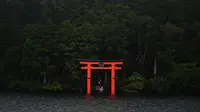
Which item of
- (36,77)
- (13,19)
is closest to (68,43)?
(36,77)

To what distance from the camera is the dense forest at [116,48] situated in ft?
111

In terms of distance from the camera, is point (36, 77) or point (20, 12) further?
point (20, 12)

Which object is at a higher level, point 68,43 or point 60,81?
point 68,43

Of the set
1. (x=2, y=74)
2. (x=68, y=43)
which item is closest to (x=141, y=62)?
(x=68, y=43)

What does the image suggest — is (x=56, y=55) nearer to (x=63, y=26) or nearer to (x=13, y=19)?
(x=63, y=26)

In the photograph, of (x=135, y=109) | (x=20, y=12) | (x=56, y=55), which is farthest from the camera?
(x=20, y=12)

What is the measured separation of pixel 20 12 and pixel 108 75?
1212 centimetres

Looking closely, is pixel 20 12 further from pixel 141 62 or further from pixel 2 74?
pixel 141 62

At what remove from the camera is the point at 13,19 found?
126ft

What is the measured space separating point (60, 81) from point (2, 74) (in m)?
6.51

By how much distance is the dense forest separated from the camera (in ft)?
111

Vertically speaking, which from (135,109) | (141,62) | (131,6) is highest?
(131,6)

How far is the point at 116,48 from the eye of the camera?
34.6 meters

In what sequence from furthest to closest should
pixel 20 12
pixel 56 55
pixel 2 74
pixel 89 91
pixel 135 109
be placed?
pixel 20 12 → pixel 2 74 → pixel 56 55 → pixel 89 91 → pixel 135 109
